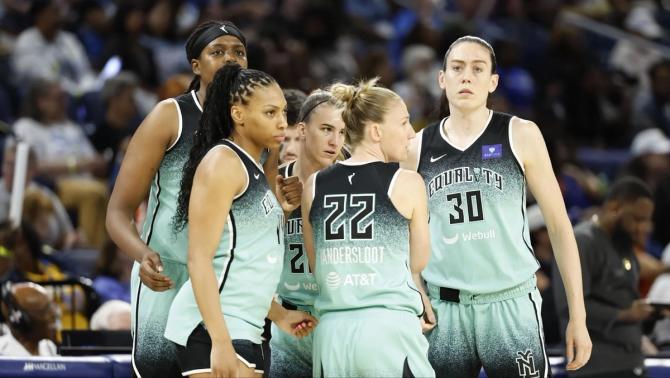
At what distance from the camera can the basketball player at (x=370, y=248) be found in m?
4.45

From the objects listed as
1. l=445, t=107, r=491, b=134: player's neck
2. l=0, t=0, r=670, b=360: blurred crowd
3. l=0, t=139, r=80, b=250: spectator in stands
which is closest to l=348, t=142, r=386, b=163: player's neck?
l=445, t=107, r=491, b=134: player's neck

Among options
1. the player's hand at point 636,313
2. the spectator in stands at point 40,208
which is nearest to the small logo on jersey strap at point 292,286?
the player's hand at point 636,313

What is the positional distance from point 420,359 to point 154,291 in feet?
3.54

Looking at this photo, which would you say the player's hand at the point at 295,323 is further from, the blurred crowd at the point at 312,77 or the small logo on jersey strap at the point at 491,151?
the blurred crowd at the point at 312,77

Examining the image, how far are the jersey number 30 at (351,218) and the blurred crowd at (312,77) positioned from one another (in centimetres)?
324

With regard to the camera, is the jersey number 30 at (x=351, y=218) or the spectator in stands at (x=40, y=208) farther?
the spectator in stands at (x=40, y=208)

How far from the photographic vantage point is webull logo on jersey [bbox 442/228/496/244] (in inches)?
198

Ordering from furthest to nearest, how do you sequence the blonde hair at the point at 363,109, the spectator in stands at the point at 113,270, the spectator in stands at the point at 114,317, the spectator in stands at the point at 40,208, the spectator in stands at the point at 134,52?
the spectator in stands at the point at 134,52, the spectator in stands at the point at 40,208, the spectator in stands at the point at 113,270, the spectator in stands at the point at 114,317, the blonde hair at the point at 363,109

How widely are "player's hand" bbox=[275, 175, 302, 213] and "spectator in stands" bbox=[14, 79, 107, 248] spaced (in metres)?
4.99

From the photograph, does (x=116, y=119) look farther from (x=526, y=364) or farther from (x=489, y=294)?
(x=526, y=364)

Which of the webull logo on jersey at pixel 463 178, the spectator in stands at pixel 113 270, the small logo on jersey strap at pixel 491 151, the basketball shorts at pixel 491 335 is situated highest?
the spectator in stands at pixel 113 270

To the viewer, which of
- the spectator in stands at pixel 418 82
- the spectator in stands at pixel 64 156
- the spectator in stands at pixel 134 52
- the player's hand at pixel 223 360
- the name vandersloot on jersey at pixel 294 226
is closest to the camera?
the player's hand at pixel 223 360

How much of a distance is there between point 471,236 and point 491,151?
374 millimetres

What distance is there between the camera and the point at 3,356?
613 centimetres
